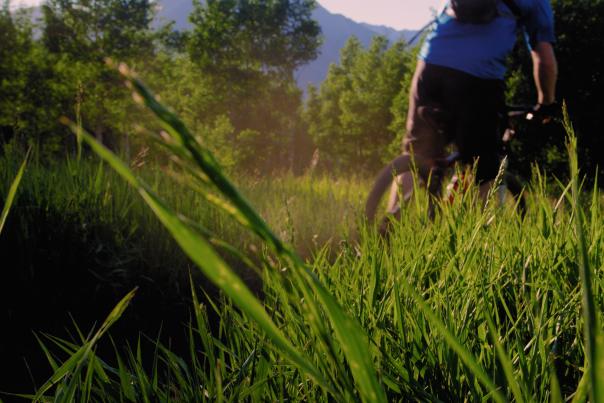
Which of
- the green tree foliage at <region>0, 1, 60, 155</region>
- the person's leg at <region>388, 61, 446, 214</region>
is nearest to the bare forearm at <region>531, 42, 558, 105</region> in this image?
the person's leg at <region>388, 61, 446, 214</region>

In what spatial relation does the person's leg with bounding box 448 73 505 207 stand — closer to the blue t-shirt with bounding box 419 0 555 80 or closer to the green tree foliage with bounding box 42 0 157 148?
the blue t-shirt with bounding box 419 0 555 80

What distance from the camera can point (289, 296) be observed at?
353 millimetres

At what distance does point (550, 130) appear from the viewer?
9188 mm

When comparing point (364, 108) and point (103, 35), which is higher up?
point (103, 35)

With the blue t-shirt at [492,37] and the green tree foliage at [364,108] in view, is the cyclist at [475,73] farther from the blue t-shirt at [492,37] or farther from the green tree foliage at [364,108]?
the green tree foliage at [364,108]

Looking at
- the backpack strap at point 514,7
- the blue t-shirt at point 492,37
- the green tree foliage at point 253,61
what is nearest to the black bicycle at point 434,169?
the blue t-shirt at point 492,37

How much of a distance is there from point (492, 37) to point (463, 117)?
0.53m

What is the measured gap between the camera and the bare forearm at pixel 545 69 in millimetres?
3289

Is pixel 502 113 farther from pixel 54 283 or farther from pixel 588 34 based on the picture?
pixel 588 34

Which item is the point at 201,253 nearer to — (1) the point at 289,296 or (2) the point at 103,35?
(1) the point at 289,296

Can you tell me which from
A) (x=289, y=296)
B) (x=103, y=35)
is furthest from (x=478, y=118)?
(x=103, y=35)

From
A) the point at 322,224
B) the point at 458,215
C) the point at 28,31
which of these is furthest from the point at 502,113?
the point at 28,31

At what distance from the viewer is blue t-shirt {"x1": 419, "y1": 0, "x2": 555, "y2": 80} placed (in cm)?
316

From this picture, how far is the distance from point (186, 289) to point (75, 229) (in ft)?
2.41
